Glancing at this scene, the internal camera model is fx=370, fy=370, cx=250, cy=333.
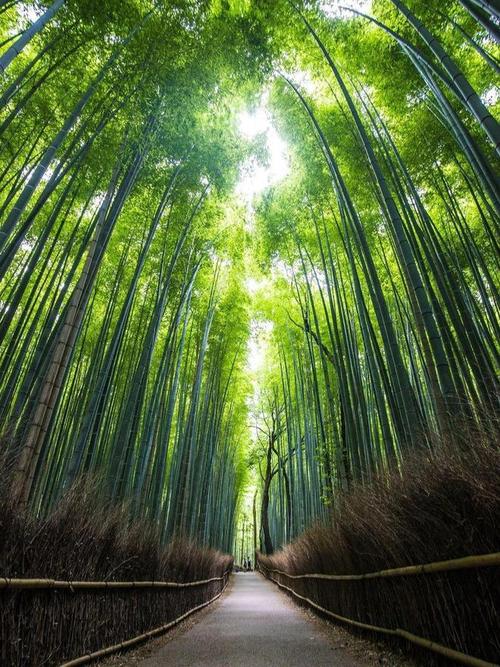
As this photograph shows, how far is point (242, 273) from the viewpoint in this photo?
28.6ft

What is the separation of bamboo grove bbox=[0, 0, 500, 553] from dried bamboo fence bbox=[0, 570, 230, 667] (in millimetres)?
449

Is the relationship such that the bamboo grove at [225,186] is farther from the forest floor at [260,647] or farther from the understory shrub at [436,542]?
the forest floor at [260,647]

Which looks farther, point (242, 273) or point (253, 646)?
point (242, 273)

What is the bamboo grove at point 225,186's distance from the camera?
106 inches

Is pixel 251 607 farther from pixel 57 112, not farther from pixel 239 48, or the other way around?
pixel 239 48

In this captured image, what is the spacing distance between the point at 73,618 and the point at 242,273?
7403 millimetres

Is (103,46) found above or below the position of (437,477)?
above

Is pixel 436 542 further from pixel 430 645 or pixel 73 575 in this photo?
pixel 73 575

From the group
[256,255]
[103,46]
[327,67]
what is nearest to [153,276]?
[256,255]

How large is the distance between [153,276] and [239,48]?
3517mm

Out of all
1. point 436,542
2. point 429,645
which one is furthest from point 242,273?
point 429,645

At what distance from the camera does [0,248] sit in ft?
7.77

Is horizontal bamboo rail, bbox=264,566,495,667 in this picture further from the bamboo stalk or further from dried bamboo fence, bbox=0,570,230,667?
dried bamboo fence, bbox=0,570,230,667

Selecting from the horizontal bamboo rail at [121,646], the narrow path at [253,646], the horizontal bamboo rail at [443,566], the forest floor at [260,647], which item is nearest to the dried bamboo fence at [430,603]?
the horizontal bamboo rail at [443,566]
